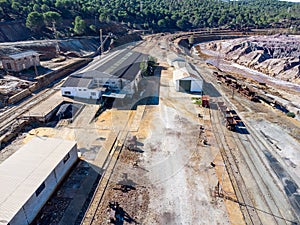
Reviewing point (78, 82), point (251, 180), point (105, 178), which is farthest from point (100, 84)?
point (251, 180)

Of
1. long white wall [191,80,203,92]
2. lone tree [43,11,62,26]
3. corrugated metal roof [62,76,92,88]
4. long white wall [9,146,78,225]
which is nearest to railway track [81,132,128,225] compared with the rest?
long white wall [9,146,78,225]

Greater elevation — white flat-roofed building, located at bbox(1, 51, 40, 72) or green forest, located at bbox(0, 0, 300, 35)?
green forest, located at bbox(0, 0, 300, 35)

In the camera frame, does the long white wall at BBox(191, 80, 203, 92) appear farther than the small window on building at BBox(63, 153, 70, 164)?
Yes

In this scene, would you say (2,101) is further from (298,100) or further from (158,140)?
(298,100)

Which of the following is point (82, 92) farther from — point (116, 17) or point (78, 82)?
point (116, 17)

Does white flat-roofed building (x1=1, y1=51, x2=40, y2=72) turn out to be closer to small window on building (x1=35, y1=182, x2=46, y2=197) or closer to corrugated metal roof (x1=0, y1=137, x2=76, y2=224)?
corrugated metal roof (x1=0, y1=137, x2=76, y2=224)

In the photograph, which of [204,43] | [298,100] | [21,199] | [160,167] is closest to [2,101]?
[21,199]
